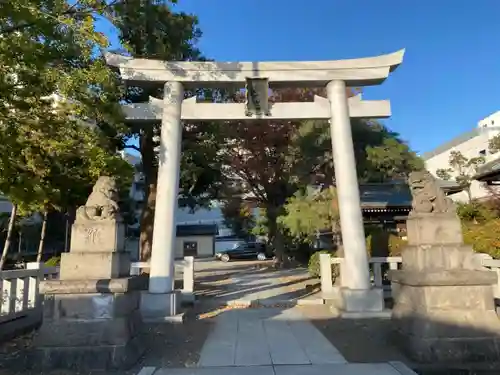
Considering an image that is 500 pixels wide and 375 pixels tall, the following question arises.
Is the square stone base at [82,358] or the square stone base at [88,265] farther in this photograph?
the square stone base at [88,265]

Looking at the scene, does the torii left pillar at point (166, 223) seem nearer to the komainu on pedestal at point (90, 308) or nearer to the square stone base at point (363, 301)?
the komainu on pedestal at point (90, 308)

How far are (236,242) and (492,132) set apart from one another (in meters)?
32.4

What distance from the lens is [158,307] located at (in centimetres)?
817

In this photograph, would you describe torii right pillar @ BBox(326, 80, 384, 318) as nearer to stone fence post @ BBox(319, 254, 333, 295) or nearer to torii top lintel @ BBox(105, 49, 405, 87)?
torii top lintel @ BBox(105, 49, 405, 87)

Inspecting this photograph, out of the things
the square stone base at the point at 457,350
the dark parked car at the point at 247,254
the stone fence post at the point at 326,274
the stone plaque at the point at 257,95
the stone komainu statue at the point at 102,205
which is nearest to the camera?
the square stone base at the point at 457,350

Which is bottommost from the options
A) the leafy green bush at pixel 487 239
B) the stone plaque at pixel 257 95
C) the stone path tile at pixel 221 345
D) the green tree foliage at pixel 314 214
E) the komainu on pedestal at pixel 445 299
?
the stone path tile at pixel 221 345

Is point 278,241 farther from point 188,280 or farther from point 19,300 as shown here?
point 19,300

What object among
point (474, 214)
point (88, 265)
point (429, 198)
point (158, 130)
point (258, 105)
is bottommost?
point (88, 265)

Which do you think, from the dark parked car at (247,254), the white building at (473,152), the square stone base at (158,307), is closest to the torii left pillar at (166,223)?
the square stone base at (158,307)

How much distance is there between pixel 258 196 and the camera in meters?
23.6

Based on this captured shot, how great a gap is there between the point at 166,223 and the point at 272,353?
4.21m

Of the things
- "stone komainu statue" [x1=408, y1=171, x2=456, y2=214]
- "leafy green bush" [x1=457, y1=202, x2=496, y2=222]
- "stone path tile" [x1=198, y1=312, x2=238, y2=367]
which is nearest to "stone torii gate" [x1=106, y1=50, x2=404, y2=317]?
"stone path tile" [x1=198, y1=312, x2=238, y2=367]

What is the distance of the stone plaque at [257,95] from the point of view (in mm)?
9266

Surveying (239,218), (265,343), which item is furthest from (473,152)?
(265,343)
